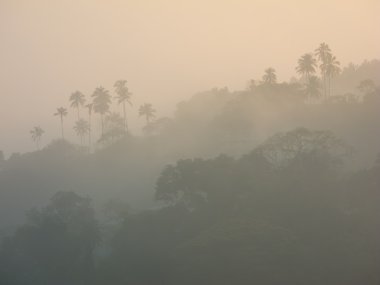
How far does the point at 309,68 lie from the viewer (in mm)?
93250

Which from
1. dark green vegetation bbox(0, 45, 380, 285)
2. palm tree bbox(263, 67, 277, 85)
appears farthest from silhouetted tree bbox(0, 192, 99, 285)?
palm tree bbox(263, 67, 277, 85)

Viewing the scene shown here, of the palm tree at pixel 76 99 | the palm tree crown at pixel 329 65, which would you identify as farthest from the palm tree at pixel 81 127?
the palm tree crown at pixel 329 65

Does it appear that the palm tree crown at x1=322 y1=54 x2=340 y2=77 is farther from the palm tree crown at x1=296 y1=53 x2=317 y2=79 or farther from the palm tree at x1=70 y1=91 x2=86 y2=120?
the palm tree at x1=70 y1=91 x2=86 y2=120

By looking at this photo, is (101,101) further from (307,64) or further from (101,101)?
(307,64)

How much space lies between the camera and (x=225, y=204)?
50250mm

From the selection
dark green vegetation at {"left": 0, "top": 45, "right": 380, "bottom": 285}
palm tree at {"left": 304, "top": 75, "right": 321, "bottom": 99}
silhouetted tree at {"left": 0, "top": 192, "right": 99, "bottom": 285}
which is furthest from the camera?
palm tree at {"left": 304, "top": 75, "right": 321, "bottom": 99}

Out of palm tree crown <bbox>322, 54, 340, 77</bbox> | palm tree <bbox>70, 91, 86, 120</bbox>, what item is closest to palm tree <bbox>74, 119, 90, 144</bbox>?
palm tree <bbox>70, 91, 86, 120</bbox>

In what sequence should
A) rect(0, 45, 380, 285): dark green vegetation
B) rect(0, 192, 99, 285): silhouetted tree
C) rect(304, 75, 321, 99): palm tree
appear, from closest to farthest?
rect(0, 45, 380, 285): dark green vegetation, rect(0, 192, 99, 285): silhouetted tree, rect(304, 75, 321, 99): palm tree

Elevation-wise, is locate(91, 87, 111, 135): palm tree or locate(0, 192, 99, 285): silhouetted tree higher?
locate(91, 87, 111, 135): palm tree

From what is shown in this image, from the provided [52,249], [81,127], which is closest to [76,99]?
[81,127]

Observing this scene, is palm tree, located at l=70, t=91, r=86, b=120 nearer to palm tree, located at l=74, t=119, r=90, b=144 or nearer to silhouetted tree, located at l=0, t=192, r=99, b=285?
palm tree, located at l=74, t=119, r=90, b=144

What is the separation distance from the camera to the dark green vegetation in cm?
3800

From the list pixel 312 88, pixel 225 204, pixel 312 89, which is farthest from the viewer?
pixel 312 88

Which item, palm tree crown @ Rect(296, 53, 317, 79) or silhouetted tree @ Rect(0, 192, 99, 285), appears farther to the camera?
palm tree crown @ Rect(296, 53, 317, 79)
